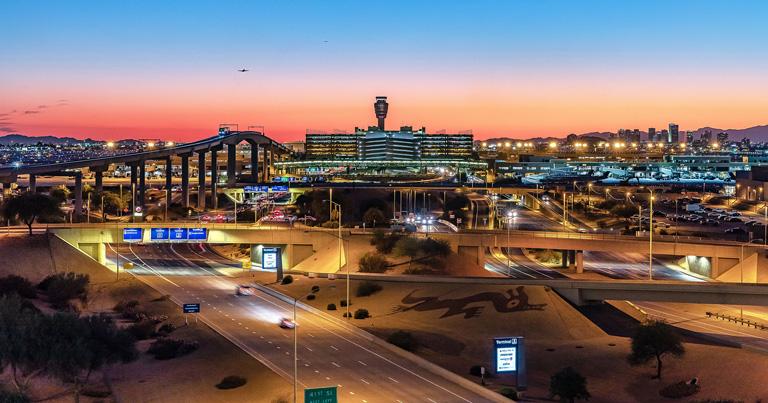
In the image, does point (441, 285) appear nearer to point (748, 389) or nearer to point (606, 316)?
point (606, 316)

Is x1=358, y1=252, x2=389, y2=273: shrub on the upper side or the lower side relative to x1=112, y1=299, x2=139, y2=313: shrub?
upper

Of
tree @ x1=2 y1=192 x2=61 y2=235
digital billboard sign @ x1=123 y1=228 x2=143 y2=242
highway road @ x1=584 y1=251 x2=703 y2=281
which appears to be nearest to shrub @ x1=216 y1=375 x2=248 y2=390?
digital billboard sign @ x1=123 y1=228 x2=143 y2=242

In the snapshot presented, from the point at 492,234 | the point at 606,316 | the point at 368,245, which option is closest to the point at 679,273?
the point at 492,234

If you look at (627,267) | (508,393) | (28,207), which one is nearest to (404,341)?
(508,393)

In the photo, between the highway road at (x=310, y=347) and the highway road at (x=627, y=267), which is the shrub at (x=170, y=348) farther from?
the highway road at (x=627, y=267)

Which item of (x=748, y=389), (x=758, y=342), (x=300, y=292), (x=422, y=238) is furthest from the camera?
(x=422, y=238)

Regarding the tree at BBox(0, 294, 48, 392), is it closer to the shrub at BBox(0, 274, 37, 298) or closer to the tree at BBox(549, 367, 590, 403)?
the tree at BBox(549, 367, 590, 403)
